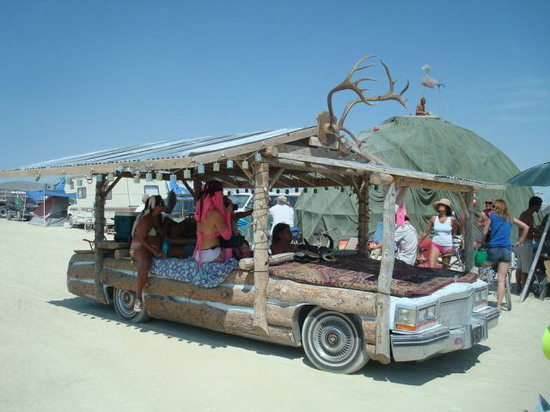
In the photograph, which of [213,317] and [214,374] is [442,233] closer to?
[213,317]

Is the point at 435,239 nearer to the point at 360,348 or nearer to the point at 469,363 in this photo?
the point at 469,363

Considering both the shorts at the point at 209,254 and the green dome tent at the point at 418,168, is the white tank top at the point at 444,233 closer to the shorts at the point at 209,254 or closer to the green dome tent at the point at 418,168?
the shorts at the point at 209,254

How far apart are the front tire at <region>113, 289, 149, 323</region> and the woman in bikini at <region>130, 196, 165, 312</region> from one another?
222mm

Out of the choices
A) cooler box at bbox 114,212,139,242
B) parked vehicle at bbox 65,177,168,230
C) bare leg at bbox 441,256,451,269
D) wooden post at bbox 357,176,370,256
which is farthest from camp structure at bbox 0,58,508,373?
parked vehicle at bbox 65,177,168,230

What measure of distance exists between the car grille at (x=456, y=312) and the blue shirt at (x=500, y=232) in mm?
3519

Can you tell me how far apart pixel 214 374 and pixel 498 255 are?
5967 millimetres

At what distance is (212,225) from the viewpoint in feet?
23.2

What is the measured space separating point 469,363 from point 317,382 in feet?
6.78

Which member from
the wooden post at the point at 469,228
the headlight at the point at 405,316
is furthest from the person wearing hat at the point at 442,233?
the headlight at the point at 405,316

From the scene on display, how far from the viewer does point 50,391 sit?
16.9ft

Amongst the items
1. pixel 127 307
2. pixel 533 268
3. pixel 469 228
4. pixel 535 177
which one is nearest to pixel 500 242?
pixel 533 268

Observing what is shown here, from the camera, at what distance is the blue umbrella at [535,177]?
1080cm

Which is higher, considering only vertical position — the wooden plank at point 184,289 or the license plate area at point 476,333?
the wooden plank at point 184,289

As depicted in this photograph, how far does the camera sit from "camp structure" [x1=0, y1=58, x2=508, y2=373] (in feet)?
18.0
